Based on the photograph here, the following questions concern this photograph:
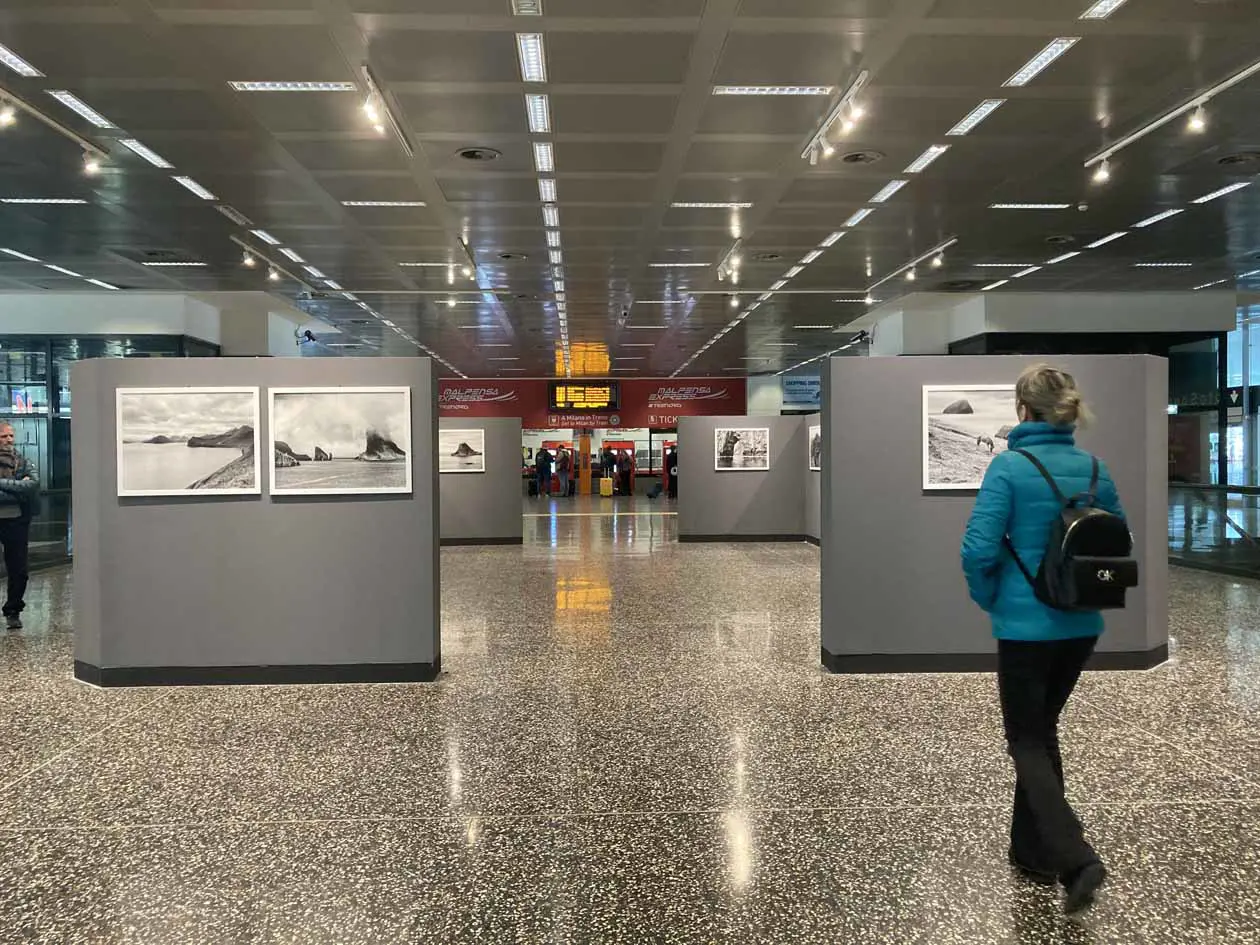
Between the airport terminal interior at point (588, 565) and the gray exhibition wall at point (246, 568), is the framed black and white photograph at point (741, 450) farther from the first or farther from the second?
the gray exhibition wall at point (246, 568)

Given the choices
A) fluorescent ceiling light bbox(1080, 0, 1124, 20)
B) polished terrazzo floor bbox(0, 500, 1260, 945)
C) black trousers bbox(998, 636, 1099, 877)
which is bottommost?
polished terrazzo floor bbox(0, 500, 1260, 945)

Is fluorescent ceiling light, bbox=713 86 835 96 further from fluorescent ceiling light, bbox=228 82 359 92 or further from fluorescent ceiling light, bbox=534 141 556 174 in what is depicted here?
fluorescent ceiling light, bbox=228 82 359 92

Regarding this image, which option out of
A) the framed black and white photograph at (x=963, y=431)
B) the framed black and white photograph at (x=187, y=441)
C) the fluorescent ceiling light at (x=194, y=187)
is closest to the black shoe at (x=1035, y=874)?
the framed black and white photograph at (x=963, y=431)

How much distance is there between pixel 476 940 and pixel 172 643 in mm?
4534

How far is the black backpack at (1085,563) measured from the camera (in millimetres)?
2998

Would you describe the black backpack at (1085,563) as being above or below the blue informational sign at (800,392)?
below

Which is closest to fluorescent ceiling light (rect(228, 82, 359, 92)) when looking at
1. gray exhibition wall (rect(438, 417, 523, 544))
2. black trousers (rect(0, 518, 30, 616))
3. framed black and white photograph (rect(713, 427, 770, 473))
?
black trousers (rect(0, 518, 30, 616))

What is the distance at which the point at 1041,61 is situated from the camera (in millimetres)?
6543

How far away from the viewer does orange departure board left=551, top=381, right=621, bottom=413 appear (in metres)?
32.2

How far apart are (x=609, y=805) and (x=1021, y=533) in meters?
2.24

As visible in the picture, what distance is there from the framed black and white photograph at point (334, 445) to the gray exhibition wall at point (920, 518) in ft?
11.1

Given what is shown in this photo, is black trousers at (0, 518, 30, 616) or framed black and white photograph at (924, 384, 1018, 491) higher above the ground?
framed black and white photograph at (924, 384, 1018, 491)

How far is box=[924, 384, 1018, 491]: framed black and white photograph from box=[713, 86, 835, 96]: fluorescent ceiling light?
263 cm

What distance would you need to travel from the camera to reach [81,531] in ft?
21.4
